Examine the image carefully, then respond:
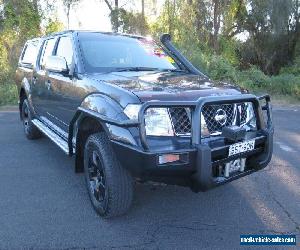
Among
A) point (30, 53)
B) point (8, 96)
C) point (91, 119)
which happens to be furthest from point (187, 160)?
point (8, 96)

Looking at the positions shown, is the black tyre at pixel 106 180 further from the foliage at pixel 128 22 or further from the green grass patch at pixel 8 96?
the foliage at pixel 128 22

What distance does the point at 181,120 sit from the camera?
3260 mm

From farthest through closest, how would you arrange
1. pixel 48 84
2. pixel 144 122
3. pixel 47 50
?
pixel 47 50
pixel 48 84
pixel 144 122

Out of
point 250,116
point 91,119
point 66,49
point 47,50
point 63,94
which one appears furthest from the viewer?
point 47,50

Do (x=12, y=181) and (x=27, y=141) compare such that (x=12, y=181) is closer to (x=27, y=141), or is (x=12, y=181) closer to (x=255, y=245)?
(x=27, y=141)

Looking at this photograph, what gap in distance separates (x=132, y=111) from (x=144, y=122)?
8.1 inches

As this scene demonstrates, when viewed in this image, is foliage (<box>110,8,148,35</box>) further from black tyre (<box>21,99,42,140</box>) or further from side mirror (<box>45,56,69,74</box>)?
side mirror (<box>45,56,69,74</box>)

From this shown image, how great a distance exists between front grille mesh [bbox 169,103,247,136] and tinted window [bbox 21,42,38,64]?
392 cm

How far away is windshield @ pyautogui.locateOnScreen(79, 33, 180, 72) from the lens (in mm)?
4449

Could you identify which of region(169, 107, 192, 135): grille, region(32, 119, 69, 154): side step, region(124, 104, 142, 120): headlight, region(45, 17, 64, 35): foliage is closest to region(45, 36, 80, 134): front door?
region(32, 119, 69, 154): side step

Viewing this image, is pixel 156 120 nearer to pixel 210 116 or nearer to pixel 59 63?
pixel 210 116

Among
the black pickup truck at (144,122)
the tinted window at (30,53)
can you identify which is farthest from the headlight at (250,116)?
the tinted window at (30,53)

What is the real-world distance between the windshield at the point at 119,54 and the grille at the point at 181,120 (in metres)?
1.38

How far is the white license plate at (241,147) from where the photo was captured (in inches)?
134
